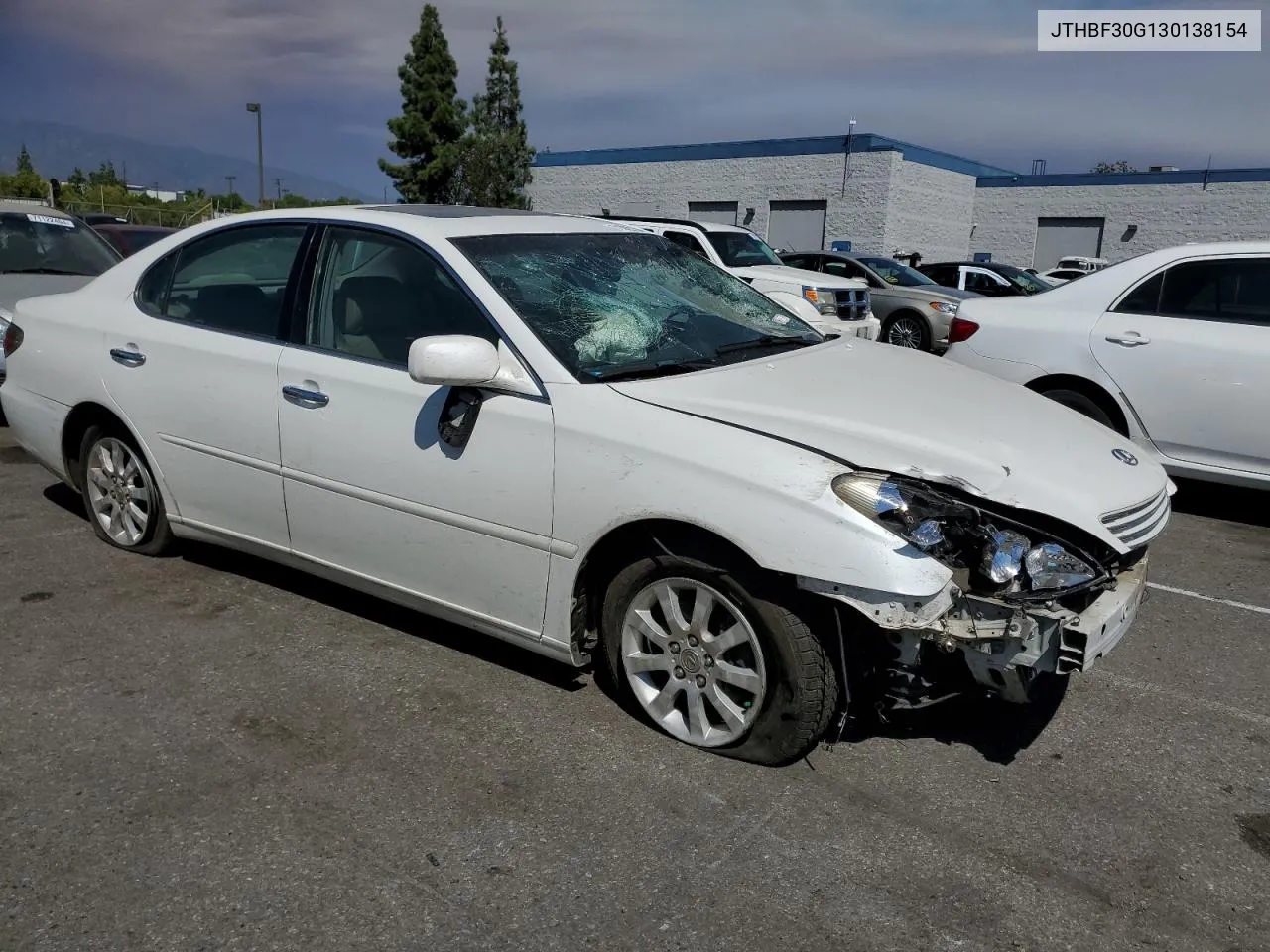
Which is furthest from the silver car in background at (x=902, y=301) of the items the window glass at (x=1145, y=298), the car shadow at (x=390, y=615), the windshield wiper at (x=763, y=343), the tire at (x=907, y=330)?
the car shadow at (x=390, y=615)

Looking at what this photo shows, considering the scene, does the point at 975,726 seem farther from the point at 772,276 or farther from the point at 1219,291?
the point at 772,276

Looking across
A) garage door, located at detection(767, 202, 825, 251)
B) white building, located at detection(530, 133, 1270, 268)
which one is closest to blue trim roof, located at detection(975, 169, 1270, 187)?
white building, located at detection(530, 133, 1270, 268)

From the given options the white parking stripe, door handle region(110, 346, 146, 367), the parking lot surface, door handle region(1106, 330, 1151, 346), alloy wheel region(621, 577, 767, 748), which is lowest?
the parking lot surface

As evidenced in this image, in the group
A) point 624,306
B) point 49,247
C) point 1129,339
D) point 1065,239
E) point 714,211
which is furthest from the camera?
point 714,211

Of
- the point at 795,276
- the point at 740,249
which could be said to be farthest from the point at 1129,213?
the point at 795,276

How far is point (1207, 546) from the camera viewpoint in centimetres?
586

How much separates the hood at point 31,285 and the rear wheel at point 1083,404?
22.5ft

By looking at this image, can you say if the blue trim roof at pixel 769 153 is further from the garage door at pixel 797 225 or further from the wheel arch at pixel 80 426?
the wheel arch at pixel 80 426

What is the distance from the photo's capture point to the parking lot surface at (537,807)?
8.42 ft

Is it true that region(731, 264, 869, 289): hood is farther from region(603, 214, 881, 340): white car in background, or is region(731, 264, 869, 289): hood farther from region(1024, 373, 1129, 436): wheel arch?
region(1024, 373, 1129, 436): wheel arch

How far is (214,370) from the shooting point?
4.22 meters

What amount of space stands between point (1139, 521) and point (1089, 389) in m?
3.49

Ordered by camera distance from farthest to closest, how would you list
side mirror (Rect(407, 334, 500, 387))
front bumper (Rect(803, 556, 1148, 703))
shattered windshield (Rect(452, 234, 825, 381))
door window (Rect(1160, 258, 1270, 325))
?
door window (Rect(1160, 258, 1270, 325))
shattered windshield (Rect(452, 234, 825, 381))
side mirror (Rect(407, 334, 500, 387))
front bumper (Rect(803, 556, 1148, 703))

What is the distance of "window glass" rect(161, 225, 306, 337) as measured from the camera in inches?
165
